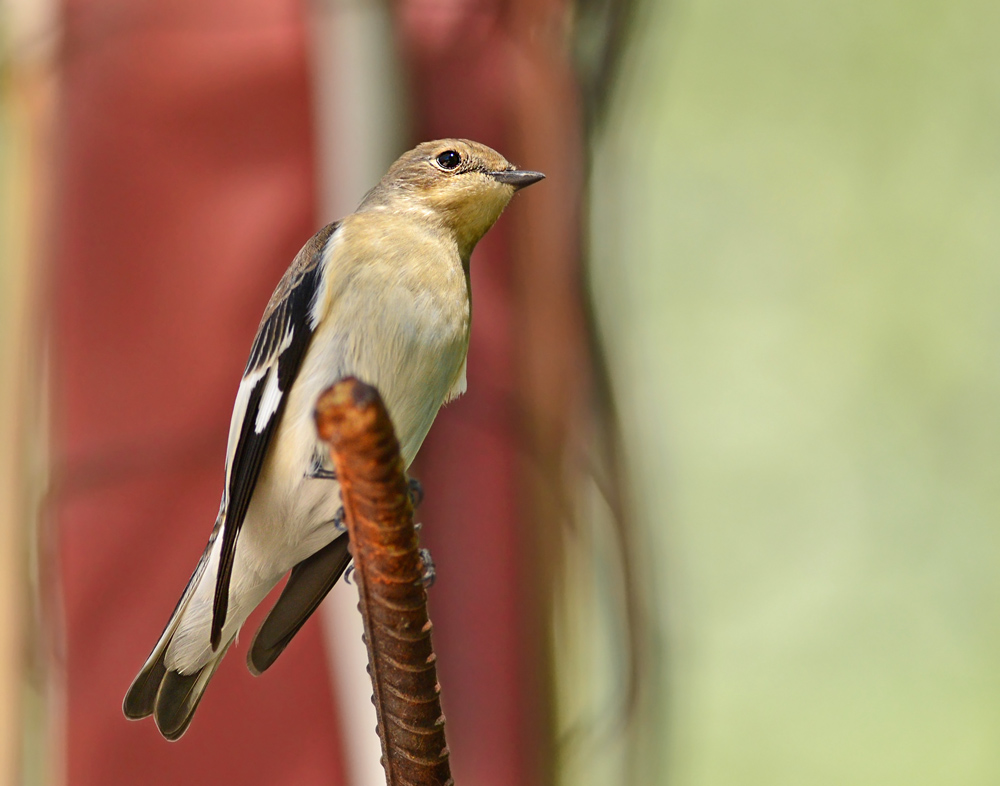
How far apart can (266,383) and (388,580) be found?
28.7 inches

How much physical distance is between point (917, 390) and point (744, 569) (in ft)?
2.97

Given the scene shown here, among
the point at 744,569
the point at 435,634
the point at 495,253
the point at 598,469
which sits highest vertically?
the point at 495,253

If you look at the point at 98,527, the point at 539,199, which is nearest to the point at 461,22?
the point at 539,199

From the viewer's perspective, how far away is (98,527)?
248cm

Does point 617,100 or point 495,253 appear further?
point 617,100

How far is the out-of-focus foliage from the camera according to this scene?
3.54 meters

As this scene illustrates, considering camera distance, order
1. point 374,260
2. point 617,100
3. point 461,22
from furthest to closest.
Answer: point 617,100, point 461,22, point 374,260

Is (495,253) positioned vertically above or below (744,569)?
above

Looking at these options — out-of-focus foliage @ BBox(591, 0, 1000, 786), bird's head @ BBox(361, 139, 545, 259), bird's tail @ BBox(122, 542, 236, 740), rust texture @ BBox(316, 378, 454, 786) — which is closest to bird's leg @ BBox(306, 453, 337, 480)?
bird's tail @ BBox(122, 542, 236, 740)

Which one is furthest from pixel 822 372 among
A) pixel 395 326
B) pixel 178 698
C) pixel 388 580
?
pixel 388 580

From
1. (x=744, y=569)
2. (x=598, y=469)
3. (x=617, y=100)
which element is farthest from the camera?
(x=744, y=569)

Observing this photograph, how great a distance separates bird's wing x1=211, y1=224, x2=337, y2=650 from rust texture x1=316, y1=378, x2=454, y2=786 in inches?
21.8

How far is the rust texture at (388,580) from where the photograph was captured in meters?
0.77

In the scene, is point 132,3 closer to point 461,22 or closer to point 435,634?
point 461,22
